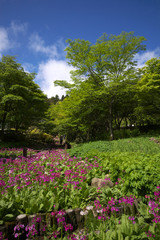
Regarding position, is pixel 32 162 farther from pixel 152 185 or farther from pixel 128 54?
pixel 128 54

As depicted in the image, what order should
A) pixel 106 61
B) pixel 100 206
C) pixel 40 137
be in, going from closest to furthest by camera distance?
1. pixel 100 206
2. pixel 106 61
3. pixel 40 137

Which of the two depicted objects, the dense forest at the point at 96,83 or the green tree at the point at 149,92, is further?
the green tree at the point at 149,92

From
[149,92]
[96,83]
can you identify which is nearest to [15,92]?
[96,83]

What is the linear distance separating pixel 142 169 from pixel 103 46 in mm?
11613

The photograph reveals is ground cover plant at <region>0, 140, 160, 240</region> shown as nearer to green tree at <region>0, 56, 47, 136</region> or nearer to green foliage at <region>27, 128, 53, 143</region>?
green tree at <region>0, 56, 47, 136</region>

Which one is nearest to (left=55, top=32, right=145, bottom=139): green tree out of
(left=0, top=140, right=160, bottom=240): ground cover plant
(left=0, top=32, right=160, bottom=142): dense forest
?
(left=0, top=32, right=160, bottom=142): dense forest

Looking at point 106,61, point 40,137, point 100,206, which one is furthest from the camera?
point 40,137

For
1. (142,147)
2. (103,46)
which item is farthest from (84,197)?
(103,46)

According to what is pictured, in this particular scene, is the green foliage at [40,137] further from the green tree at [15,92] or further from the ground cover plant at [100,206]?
the ground cover plant at [100,206]

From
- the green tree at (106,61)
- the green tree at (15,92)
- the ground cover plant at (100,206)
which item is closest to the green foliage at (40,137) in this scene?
the green tree at (15,92)

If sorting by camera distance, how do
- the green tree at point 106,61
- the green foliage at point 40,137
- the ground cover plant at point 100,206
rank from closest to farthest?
the ground cover plant at point 100,206
the green tree at point 106,61
the green foliage at point 40,137

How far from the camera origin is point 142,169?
10.4 ft

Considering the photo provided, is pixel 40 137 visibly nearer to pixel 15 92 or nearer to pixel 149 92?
pixel 15 92

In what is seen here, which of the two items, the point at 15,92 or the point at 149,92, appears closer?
the point at 149,92
